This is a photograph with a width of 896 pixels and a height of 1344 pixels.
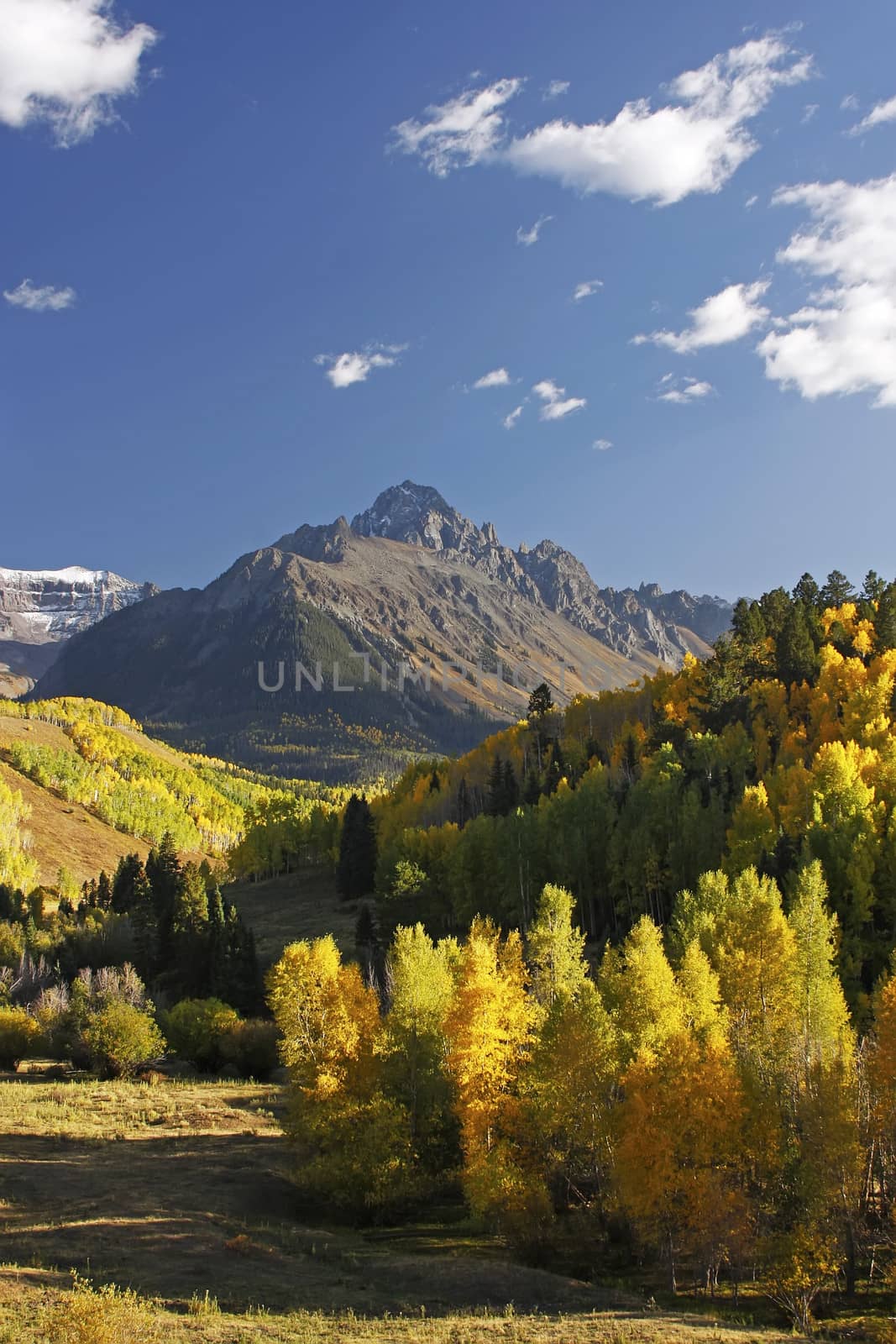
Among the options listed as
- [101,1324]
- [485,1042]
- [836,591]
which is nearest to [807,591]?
[836,591]

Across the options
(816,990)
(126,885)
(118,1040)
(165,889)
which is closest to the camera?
(816,990)

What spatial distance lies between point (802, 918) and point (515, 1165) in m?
21.6

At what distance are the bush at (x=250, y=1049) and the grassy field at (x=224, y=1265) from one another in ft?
65.9

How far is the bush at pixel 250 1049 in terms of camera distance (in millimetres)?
73125

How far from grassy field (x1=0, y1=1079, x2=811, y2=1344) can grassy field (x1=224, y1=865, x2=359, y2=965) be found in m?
48.0

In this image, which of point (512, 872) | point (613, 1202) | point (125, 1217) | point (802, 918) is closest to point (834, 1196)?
point (613, 1202)

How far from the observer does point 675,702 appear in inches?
4973

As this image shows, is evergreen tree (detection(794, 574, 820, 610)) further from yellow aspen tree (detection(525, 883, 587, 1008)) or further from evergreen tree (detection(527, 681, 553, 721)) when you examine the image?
yellow aspen tree (detection(525, 883, 587, 1008))

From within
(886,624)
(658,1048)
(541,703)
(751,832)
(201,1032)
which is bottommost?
(201,1032)

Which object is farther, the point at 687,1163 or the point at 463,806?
the point at 463,806

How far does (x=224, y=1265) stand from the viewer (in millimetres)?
33438

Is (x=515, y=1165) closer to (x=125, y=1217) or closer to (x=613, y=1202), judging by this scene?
(x=613, y=1202)

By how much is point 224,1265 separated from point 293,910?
96960 mm

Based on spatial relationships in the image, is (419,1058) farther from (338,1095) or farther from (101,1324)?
(101,1324)
